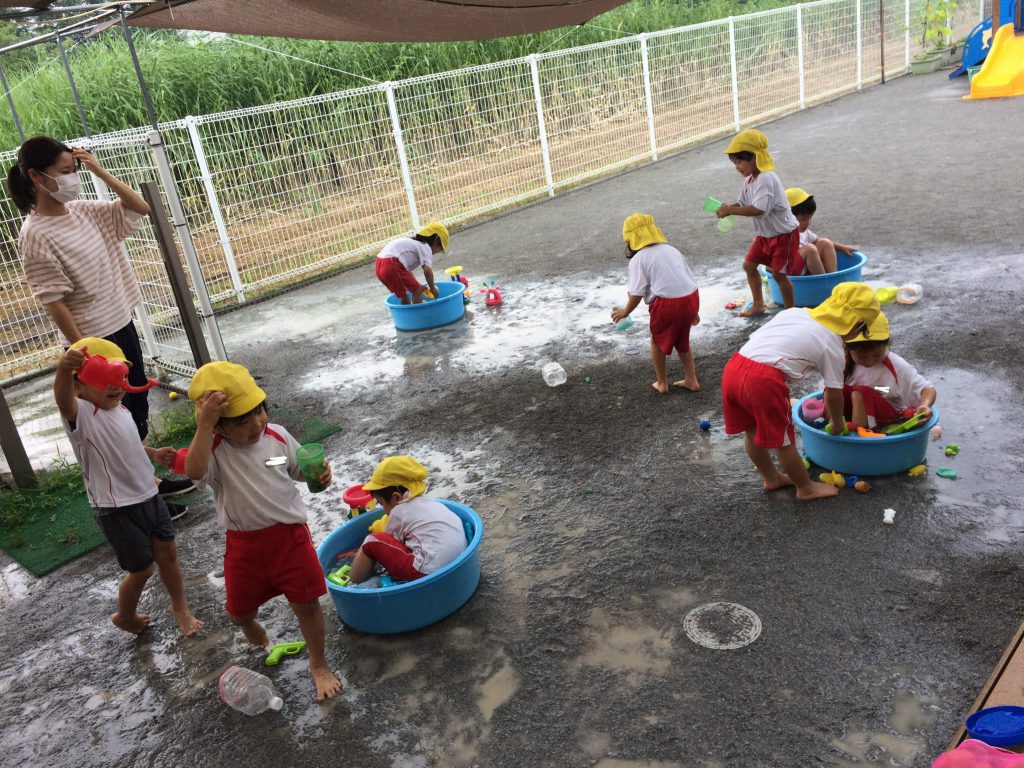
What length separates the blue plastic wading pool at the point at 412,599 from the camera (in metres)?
3.36

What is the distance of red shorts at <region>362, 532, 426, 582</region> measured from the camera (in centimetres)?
348

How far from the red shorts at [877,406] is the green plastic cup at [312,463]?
2.48m

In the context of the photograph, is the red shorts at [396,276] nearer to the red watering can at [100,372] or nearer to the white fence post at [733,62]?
the red watering can at [100,372]

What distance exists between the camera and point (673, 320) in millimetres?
5238

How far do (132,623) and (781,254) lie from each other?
4766 mm

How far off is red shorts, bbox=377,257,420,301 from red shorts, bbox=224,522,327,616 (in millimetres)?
4365

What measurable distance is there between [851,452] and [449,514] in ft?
6.31

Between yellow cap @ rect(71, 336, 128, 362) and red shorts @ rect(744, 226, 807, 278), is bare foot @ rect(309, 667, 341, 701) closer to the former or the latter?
yellow cap @ rect(71, 336, 128, 362)

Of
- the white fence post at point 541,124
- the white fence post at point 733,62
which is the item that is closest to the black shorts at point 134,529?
the white fence post at point 541,124

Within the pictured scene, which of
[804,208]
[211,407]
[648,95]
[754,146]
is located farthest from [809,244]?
[648,95]

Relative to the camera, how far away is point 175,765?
300 centimetres

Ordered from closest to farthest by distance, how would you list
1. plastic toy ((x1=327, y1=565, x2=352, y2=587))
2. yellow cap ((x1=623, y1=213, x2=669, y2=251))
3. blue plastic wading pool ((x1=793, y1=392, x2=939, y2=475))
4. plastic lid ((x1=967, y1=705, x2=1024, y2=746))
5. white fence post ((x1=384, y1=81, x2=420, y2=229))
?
1. plastic lid ((x1=967, y1=705, x2=1024, y2=746))
2. plastic toy ((x1=327, y1=565, x2=352, y2=587))
3. blue plastic wading pool ((x1=793, y1=392, x2=939, y2=475))
4. yellow cap ((x1=623, y1=213, x2=669, y2=251))
5. white fence post ((x1=384, y1=81, x2=420, y2=229))

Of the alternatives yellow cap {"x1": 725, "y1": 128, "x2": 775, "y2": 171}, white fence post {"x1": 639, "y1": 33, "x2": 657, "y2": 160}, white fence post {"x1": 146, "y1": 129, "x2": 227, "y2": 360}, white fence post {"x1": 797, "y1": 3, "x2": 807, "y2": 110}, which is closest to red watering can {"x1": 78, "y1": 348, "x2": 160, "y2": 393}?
white fence post {"x1": 146, "y1": 129, "x2": 227, "y2": 360}

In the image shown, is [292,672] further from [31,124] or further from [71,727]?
[31,124]
